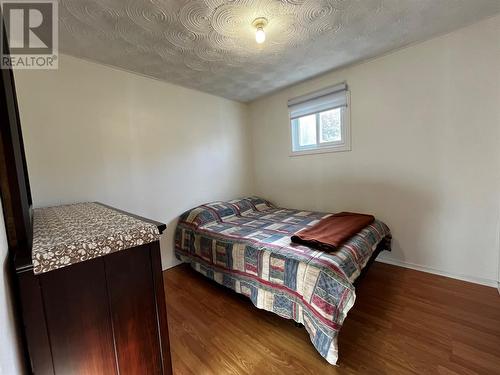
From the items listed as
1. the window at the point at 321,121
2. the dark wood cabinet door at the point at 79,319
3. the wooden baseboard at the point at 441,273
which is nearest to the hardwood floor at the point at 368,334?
the wooden baseboard at the point at 441,273

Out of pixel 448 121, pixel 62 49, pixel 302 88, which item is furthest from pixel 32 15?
pixel 448 121

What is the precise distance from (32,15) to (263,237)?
2340mm

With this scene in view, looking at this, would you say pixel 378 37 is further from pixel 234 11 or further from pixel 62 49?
pixel 62 49

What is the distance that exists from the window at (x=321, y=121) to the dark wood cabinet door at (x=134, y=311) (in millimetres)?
2567

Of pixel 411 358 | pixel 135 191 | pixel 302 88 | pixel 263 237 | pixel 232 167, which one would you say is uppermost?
pixel 302 88

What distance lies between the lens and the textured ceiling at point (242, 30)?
1478mm

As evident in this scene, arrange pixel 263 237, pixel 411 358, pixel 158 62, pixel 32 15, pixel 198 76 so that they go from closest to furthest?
pixel 411 358 → pixel 32 15 → pixel 263 237 → pixel 158 62 → pixel 198 76

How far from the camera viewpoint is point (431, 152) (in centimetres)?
213

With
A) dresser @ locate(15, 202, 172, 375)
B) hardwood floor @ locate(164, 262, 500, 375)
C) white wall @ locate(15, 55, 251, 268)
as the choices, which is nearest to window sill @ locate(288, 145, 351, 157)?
white wall @ locate(15, 55, 251, 268)

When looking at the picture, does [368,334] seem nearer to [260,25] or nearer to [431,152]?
[431,152]

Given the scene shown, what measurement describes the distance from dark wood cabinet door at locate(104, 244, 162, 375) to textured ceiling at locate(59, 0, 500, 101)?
1.62 metres

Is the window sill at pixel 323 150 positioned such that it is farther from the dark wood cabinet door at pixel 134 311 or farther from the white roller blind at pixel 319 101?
the dark wood cabinet door at pixel 134 311

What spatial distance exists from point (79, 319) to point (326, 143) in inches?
114

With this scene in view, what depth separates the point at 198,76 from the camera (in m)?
2.53
